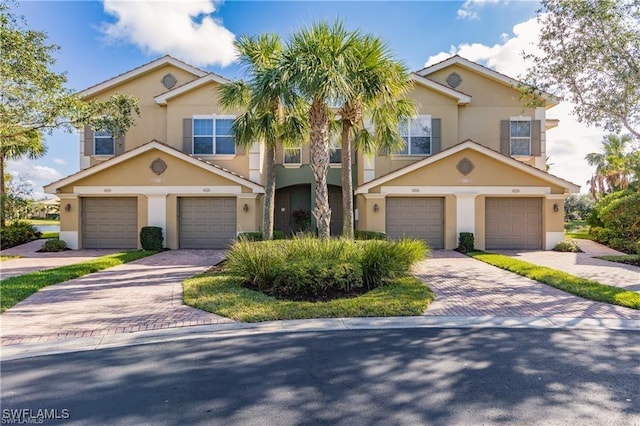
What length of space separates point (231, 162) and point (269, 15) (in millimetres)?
7608

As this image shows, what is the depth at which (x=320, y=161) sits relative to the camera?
10.9 meters

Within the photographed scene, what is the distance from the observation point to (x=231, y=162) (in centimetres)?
1825

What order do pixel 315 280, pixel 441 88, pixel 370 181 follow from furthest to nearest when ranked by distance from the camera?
pixel 441 88
pixel 370 181
pixel 315 280

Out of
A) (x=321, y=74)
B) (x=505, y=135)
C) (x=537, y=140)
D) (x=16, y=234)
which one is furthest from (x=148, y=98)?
(x=537, y=140)

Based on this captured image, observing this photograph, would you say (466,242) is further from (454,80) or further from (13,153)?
(13,153)

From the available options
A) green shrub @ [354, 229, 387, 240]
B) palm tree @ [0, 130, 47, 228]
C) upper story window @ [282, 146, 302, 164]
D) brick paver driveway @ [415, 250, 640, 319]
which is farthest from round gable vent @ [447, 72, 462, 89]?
palm tree @ [0, 130, 47, 228]

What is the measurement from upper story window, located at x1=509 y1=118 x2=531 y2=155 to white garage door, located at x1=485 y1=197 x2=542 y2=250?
116 inches

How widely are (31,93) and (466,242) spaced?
1616 centimetres

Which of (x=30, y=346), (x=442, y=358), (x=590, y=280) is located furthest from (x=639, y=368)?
(x=30, y=346)

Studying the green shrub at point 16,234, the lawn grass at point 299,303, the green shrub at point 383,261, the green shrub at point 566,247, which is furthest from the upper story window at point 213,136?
the green shrub at point 566,247

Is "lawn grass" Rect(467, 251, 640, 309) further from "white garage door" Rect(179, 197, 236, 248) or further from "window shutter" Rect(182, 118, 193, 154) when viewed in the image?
"window shutter" Rect(182, 118, 193, 154)

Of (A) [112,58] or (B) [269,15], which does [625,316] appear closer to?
(B) [269,15]

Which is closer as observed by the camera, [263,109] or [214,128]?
[263,109]

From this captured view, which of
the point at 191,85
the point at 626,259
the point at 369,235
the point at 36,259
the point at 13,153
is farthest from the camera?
the point at 13,153
